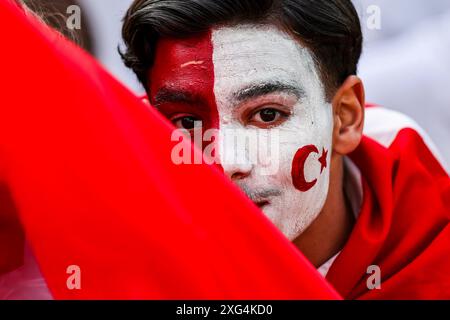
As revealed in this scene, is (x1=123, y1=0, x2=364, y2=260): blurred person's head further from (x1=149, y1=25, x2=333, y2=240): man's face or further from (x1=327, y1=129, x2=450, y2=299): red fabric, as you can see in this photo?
(x1=327, y1=129, x2=450, y2=299): red fabric

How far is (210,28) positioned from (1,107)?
804mm

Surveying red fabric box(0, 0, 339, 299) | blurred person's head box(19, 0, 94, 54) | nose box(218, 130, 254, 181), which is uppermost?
blurred person's head box(19, 0, 94, 54)


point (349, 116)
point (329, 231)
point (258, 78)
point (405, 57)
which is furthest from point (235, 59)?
point (405, 57)

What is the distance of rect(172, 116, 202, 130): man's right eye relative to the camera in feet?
6.05

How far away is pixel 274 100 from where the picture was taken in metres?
1.82

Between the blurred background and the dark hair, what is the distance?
1.87 meters

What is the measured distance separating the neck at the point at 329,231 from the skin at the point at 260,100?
111 millimetres

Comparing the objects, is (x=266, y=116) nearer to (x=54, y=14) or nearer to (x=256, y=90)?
(x=256, y=90)

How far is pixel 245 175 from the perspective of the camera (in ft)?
5.74

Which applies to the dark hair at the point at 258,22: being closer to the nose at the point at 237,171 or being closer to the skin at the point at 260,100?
the skin at the point at 260,100

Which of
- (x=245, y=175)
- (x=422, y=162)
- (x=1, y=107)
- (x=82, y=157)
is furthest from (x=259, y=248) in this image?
(x=422, y=162)

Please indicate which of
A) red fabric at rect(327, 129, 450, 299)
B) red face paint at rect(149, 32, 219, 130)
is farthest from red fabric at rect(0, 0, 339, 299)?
red fabric at rect(327, 129, 450, 299)

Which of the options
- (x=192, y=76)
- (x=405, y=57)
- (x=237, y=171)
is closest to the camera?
(x=237, y=171)

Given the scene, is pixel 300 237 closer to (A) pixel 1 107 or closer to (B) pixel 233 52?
(B) pixel 233 52
